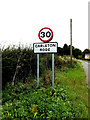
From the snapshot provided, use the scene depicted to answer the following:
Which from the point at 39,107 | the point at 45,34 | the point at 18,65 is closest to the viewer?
the point at 39,107

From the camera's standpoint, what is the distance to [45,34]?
23.7 feet

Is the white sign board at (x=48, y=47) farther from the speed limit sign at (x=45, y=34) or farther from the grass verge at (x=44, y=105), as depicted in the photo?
the grass verge at (x=44, y=105)

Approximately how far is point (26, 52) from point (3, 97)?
3446 mm

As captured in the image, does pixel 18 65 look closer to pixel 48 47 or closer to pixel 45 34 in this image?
pixel 48 47

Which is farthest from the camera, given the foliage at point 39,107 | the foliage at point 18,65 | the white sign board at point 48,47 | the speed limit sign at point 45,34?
the white sign board at point 48,47

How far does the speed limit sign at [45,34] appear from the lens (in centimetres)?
714

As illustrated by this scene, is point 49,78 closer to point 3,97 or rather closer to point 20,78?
point 20,78

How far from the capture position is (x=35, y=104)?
5.18m

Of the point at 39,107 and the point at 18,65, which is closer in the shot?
the point at 39,107

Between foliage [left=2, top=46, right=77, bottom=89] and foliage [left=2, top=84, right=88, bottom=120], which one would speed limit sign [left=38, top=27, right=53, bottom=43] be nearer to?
foliage [left=2, top=46, right=77, bottom=89]

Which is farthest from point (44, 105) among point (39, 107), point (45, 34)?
point (45, 34)

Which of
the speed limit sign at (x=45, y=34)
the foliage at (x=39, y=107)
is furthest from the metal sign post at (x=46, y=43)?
the foliage at (x=39, y=107)

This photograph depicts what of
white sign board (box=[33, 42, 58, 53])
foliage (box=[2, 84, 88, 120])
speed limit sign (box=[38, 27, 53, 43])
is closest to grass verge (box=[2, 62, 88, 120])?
foliage (box=[2, 84, 88, 120])

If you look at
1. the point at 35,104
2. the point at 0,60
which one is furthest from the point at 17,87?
the point at 35,104
